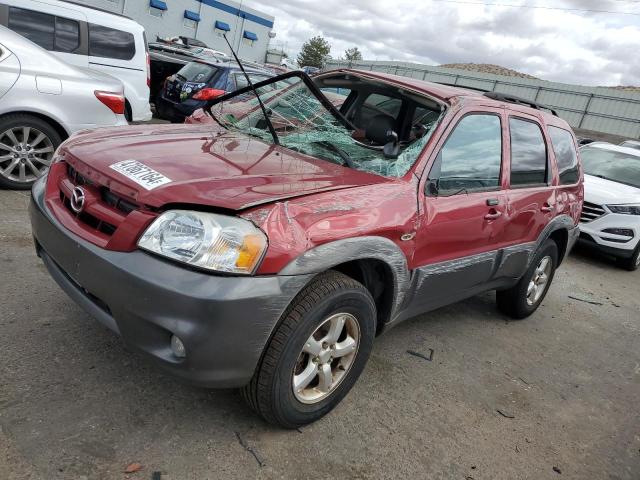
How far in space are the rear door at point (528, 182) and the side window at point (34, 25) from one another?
5.88 metres

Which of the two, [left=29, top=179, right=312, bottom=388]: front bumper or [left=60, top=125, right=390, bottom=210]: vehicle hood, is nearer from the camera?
[left=29, top=179, right=312, bottom=388]: front bumper

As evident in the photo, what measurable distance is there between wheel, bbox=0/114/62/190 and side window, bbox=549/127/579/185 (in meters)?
4.53

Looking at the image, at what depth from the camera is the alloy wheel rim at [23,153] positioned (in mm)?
4824

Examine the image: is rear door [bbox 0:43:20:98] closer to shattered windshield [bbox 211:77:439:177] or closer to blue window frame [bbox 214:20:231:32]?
shattered windshield [bbox 211:77:439:177]

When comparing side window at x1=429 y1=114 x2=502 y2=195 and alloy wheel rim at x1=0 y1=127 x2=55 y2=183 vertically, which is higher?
side window at x1=429 y1=114 x2=502 y2=195

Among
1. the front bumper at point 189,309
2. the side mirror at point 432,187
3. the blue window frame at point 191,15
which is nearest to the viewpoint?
the front bumper at point 189,309

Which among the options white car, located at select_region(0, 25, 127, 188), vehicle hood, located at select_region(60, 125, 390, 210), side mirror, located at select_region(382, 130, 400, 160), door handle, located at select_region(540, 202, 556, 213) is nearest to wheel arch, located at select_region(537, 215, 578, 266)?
door handle, located at select_region(540, 202, 556, 213)

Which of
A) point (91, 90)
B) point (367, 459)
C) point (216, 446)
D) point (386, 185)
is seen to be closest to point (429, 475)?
point (367, 459)

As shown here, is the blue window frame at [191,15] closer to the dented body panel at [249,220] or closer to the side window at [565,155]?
the side window at [565,155]

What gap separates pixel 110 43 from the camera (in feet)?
23.5

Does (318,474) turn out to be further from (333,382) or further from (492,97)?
(492,97)

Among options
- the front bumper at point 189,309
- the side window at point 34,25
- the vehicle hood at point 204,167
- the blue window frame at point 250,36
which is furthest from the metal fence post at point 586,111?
the blue window frame at point 250,36

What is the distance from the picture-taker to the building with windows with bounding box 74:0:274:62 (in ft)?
111

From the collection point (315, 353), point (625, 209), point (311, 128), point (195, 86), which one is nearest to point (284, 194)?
point (315, 353)
